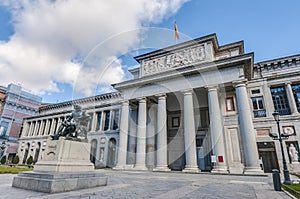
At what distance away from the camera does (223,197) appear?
533 centimetres

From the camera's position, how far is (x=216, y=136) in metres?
15.0

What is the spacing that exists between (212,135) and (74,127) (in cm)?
1202

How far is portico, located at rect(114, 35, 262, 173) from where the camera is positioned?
15102mm

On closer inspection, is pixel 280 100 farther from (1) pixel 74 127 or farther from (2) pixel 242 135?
(1) pixel 74 127

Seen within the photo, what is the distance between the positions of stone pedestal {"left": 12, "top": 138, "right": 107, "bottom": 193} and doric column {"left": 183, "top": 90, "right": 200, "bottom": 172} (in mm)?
10418

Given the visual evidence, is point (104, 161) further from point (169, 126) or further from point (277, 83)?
point (277, 83)

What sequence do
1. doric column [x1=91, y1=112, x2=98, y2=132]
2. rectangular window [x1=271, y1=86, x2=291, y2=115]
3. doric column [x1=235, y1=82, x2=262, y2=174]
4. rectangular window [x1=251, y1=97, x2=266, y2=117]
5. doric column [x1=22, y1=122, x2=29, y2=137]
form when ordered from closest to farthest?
doric column [x1=235, y1=82, x2=262, y2=174] → rectangular window [x1=271, y1=86, x2=291, y2=115] → rectangular window [x1=251, y1=97, x2=266, y2=117] → doric column [x1=91, y1=112, x2=98, y2=132] → doric column [x1=22, y1=122, x2=29, y2=137]

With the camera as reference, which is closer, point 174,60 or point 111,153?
point 174,60

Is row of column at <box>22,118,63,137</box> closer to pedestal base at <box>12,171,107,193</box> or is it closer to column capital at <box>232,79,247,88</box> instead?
pedestal base at <box>12,171,107,193</box>

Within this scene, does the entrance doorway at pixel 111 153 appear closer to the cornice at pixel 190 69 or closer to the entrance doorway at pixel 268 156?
the cornice at pixel 190 69

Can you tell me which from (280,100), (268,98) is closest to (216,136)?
(268,98)

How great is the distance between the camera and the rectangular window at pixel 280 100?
18.0m

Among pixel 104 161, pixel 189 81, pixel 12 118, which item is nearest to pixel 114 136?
pixel 104 161

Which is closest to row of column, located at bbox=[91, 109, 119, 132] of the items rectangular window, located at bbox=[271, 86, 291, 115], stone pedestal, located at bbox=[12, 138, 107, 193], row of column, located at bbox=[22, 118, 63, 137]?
row of column, located at bbox=[22, 118, 63, 137]
